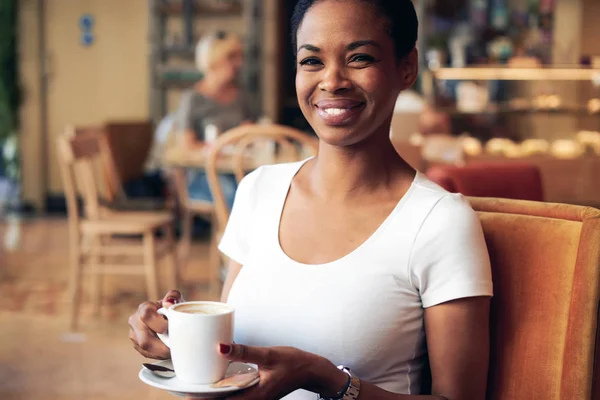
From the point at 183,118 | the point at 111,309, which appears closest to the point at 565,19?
the point at 183,118

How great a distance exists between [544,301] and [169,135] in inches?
165

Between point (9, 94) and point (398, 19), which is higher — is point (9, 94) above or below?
below

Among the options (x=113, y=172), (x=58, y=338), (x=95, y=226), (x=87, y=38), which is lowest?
(x=58, y=338)

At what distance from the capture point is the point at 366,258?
1153mm

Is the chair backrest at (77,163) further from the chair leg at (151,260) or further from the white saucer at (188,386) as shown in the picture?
the white saucer at (188,386)

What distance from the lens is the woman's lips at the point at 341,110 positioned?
1163 millimetres

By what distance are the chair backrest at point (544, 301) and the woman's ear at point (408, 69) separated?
0.23 metres

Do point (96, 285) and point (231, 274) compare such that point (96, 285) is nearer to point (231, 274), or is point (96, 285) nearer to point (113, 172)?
point (113, 172)

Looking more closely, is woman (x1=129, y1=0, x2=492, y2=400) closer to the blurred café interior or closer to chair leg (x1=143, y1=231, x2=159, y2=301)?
the blurred café interior

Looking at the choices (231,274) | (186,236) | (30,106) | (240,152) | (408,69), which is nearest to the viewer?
(408,69)

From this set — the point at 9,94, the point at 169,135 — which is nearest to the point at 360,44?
the point at 169,135

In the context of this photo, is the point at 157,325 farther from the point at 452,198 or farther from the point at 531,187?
the point at 531,187

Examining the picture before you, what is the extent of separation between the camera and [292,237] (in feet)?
4.05

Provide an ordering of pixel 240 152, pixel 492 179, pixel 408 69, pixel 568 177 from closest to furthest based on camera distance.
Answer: pixel 408 69 < pixel 492 179 < pixel 240 152 < pixel 568 177
